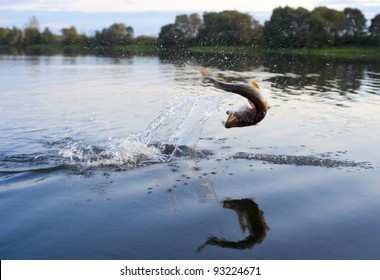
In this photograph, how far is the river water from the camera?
7.07m

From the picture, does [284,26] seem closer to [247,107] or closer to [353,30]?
[353,30]

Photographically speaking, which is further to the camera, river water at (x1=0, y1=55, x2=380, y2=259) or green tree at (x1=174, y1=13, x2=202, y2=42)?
green tree at (x1=174, y1=13, x2=202, y2=42)

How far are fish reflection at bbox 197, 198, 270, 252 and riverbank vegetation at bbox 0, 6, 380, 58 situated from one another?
2270 cm

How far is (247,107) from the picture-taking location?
8.77m

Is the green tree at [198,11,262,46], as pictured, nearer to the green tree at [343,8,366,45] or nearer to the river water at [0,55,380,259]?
the river water at [0,55,380,259]

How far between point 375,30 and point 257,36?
156ft

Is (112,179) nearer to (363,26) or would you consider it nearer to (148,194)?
(148,194)

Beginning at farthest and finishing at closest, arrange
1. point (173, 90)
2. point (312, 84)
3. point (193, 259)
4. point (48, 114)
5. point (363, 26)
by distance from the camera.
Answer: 1. point (363, 26)
2. point (312, 84)
3. point (173, 90)
4. point (48, 114)
5. point (193, 259)

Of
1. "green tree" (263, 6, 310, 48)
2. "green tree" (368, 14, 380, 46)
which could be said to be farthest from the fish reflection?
"green tree" (368, 14, 380, 46)

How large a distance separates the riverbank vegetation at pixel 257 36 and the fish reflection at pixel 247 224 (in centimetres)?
2270

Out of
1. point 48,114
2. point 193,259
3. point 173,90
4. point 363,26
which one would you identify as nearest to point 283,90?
point 173,90

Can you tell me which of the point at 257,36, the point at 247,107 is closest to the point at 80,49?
the point at 257,36

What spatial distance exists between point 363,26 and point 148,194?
3071 inches

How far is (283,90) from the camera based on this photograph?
→ 27.0 metres
